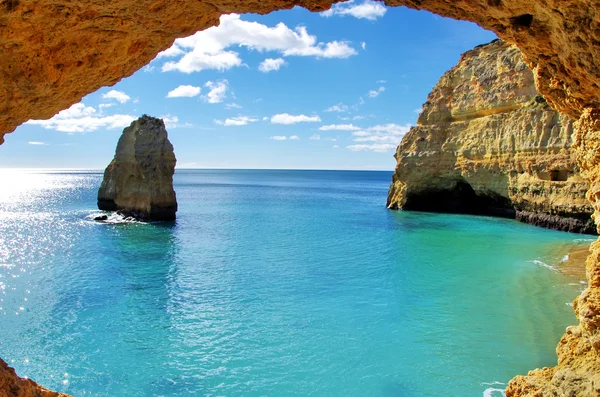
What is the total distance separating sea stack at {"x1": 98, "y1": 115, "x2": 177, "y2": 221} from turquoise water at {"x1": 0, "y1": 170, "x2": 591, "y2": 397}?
30.1 ft

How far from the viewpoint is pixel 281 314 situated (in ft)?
50.9

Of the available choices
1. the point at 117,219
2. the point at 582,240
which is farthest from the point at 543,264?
the point at 117,219

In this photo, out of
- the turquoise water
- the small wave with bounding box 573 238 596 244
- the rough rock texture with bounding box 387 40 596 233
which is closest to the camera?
the turquoise water

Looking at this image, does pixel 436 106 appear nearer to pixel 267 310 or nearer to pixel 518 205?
pixel 518 205

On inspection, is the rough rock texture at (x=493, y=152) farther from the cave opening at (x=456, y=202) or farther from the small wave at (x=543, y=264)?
the small wave at (x=543, y=264)

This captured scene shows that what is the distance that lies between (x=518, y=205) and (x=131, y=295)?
35594 mm

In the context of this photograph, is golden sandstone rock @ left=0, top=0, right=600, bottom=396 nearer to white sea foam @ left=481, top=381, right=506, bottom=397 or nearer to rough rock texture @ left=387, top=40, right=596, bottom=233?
white sea foam @ left=481, top=381, right=506, bottom=397

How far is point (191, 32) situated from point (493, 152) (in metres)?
39.9

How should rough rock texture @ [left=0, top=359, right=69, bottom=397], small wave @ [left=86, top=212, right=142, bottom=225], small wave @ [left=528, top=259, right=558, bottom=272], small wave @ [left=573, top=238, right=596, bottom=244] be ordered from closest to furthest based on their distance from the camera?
1. rough rock texture @ [left=0, top=359, right=69, bottom=397]
2. small wave @ [left=528, top=259, right=558, bottom=272]
3. small wave @ [left=573, top=238, right=596, bottom=244]
4. small wave @ [left=86, top=212, right=142, bottom=225]

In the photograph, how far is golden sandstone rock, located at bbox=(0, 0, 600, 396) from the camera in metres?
4.50

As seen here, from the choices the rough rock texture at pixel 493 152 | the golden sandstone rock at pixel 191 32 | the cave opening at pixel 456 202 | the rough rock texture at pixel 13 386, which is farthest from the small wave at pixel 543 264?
the rough rock texture at pixel 13 386

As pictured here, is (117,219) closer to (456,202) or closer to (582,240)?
(456,202)

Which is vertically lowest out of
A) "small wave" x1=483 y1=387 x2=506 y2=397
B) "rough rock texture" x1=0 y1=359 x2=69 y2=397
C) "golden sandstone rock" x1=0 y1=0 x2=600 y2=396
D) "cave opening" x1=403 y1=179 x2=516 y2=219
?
"small wave" x1=483 y1=387 x2=506 y2=397

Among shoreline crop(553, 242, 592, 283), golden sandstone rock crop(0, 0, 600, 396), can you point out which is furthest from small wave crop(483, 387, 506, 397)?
shoreline crop(553, 242, 592, 283)
